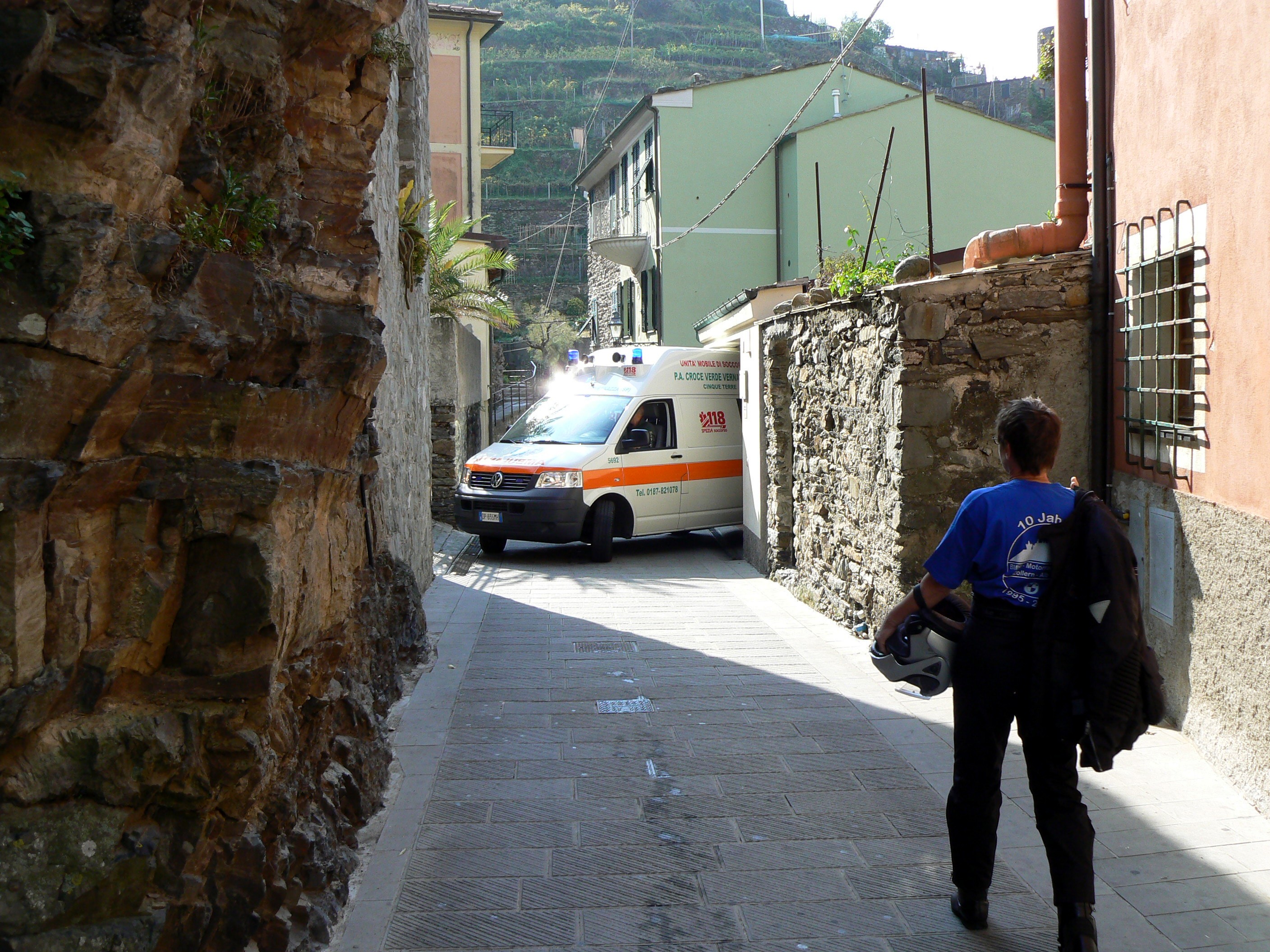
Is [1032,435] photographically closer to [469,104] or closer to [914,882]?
[914,882]

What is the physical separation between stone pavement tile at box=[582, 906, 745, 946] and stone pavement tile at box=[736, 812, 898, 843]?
0.67 m

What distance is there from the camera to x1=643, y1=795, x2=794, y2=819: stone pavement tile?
15.1 ft

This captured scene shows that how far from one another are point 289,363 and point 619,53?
64.2 meters

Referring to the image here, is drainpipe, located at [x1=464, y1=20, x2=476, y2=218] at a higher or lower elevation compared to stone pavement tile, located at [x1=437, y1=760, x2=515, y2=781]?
higher

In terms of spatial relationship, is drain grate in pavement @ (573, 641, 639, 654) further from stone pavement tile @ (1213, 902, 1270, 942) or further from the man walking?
stone pavement tile @ (1213, 902, 1270, 942)

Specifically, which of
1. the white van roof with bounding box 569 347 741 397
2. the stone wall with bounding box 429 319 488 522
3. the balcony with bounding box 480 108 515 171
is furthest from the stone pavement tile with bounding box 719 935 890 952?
the balcony with bounding box 480 108 515 171

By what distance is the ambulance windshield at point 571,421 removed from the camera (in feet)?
44.2

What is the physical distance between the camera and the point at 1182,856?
408 centimetres

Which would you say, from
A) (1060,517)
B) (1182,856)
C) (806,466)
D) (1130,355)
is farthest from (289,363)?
(806,466)

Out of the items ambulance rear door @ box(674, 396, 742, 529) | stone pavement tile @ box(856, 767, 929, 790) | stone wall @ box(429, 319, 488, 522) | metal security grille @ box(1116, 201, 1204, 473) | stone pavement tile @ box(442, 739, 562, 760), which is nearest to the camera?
stone pavement tile @ box(856, 767, 929, 790)

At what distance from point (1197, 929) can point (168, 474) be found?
338cm

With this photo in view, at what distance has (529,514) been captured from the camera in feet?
41.7

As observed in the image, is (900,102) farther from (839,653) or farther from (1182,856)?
(1182,856)

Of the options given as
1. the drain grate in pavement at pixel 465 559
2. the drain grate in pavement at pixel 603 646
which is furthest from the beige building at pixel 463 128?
the drain grate in pavement at pixel 603 646
